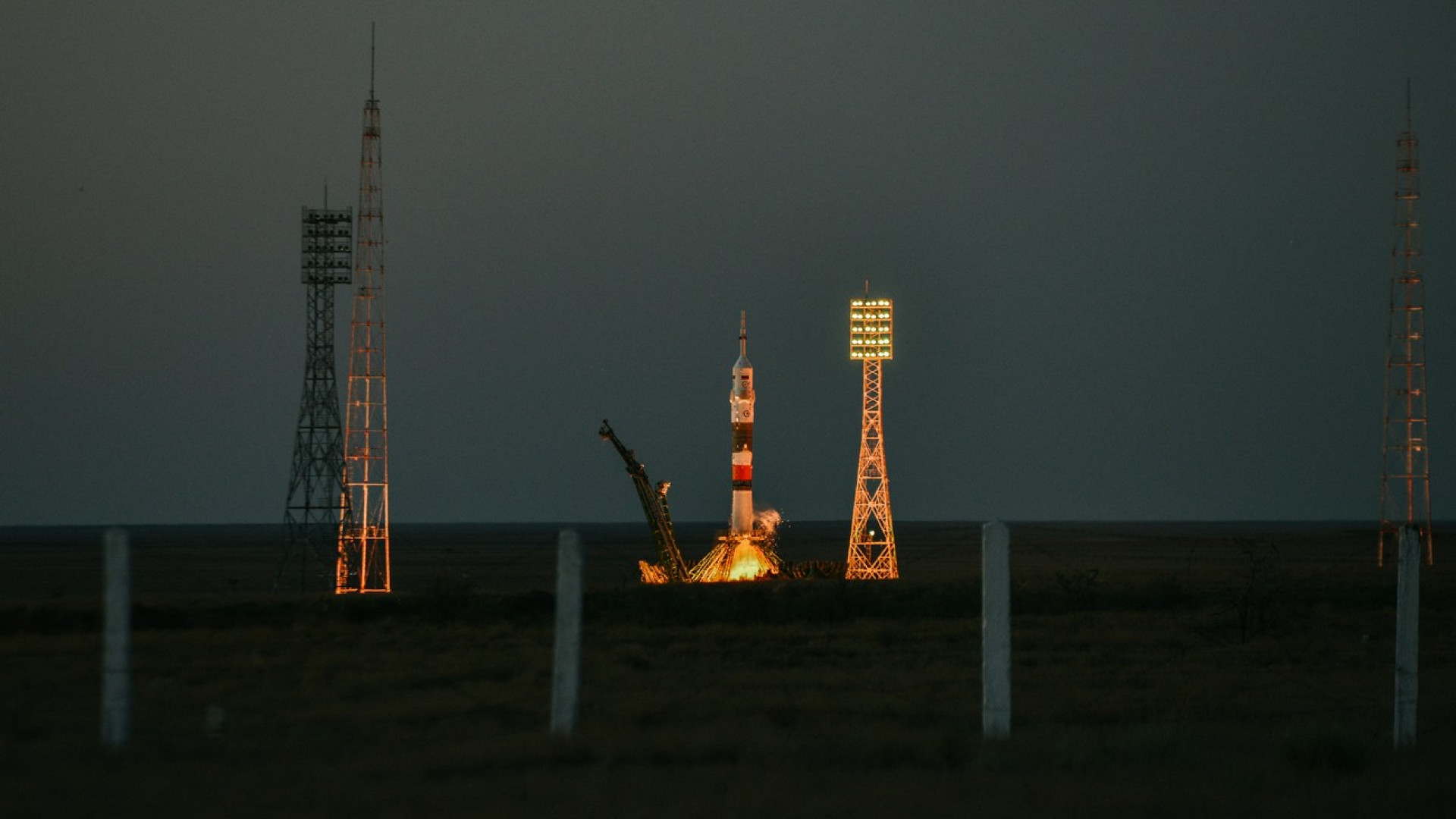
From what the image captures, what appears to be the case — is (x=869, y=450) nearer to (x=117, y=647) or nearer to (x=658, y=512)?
(x=658, y=512)

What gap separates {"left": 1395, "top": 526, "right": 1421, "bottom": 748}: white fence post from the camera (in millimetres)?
14930

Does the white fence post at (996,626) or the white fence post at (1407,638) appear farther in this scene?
the white fence post at (1407,638)

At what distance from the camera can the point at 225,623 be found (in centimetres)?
2919

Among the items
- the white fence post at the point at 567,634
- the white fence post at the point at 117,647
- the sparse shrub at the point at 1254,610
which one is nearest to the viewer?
the white fence post at the point at 117,647

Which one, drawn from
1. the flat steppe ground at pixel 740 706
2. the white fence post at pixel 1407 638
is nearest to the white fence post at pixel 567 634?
the flat steppe ground at pixel 740 706

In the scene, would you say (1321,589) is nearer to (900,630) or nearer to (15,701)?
(900,630)

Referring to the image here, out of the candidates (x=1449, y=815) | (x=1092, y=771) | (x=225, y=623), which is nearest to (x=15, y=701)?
(x=1092, y=771)

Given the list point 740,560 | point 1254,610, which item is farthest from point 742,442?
point 1254,610

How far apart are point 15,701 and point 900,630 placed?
2067 centimetres

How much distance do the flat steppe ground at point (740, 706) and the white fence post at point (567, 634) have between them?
0.25 m

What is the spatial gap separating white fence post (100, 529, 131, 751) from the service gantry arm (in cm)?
4151

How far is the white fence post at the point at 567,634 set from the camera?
1212 cm

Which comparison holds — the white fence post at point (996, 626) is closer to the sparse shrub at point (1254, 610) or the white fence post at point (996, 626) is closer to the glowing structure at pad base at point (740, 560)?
the sparse shrub at point (1254, 610)

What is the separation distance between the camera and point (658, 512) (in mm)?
54750
